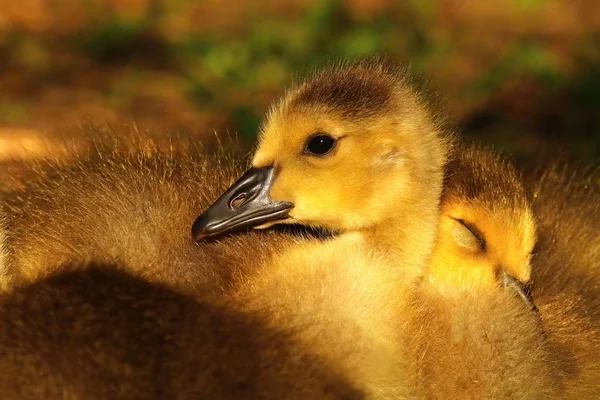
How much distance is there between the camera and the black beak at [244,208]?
1814 millimetres

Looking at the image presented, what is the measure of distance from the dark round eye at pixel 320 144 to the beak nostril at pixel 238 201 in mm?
135

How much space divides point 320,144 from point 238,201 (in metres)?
0.17

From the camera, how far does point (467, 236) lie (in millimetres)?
1898

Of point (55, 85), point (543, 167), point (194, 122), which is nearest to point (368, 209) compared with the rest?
point (543, 167)

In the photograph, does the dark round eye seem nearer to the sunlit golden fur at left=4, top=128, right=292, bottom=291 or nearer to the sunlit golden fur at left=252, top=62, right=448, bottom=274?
the sunlit golden fur at left=252, top=62, right=448, bottom=274

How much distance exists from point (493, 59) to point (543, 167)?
1554 millimetres

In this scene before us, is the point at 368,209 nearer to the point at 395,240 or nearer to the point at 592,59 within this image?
the point at 395,240

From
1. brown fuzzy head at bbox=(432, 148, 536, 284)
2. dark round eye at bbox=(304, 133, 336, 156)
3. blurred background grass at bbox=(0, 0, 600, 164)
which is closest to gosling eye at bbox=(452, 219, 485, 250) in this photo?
brown fuzzy head at bbox=(432, 148, 536, 284)

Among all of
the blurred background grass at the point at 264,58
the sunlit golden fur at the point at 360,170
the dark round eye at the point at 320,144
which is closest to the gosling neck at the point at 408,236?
the sunlit golden fur at the point at 360,170

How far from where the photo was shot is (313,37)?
408 cm

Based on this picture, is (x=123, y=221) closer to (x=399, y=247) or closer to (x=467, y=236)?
(x=399, y=247)

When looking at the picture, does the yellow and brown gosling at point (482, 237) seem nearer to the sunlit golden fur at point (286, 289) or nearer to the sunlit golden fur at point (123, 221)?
the sunlit golden fur at point (286, 289)

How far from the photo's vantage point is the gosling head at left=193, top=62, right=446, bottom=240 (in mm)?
1862

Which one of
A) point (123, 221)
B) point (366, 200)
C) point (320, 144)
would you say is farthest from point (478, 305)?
point (123, 221)
